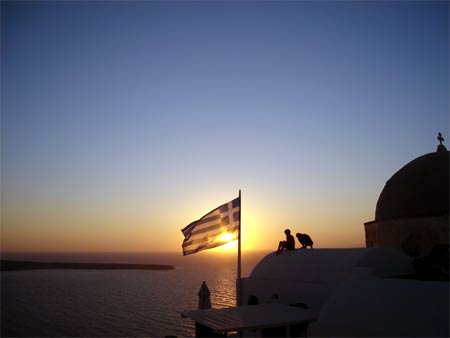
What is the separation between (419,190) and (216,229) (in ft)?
29.1

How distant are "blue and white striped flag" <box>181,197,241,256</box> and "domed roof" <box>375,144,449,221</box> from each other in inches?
282

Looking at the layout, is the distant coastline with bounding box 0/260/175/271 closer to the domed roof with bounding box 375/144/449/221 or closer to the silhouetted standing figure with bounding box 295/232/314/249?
the silhouetted standing figure with bounding box 295/232/314/249

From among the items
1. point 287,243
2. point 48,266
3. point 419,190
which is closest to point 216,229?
point 287,243

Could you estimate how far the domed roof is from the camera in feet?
51.0

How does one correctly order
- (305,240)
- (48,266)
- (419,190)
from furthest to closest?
(48,266), (419,190), (305,240)

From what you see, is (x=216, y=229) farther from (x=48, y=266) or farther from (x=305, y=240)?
(x=48, y=266)

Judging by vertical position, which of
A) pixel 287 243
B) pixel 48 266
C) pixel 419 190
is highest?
pixel 419 190

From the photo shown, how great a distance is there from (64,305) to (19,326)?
1467 cm

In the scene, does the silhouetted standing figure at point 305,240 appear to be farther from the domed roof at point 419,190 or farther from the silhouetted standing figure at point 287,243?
the domed roof at point 419,190

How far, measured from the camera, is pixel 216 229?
52.4 feet

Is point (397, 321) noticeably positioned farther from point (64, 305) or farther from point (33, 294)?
point (33, 294)

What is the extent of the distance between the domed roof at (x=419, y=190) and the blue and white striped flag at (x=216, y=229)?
715cm

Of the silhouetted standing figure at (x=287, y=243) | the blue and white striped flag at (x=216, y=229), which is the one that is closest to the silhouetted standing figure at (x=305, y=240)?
the silhouetted standing figure at (x=287, y=243)

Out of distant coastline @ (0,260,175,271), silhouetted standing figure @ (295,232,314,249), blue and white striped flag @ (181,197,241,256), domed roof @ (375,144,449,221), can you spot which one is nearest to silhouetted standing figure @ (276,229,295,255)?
silhouetted standing figure @ (295,232,314,249)
